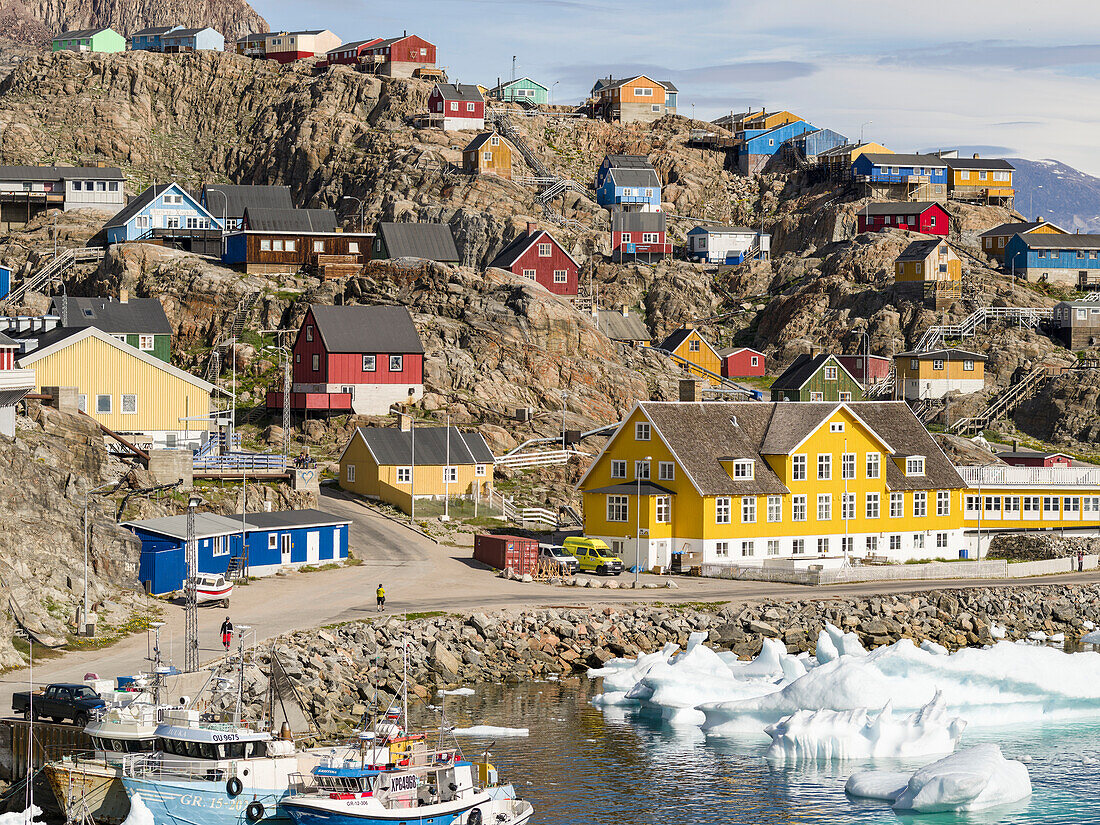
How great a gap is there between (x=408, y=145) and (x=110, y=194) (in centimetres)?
2539

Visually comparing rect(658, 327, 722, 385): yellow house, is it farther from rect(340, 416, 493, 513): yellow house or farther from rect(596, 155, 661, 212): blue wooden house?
rect(340, 416, 493, 513): yellow house

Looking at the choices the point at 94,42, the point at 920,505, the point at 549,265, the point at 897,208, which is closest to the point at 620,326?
the point at 549,265

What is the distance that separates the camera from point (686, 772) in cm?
4097

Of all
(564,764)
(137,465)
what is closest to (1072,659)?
(564,764)

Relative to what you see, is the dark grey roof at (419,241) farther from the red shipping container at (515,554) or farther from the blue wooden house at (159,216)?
the red shipping container at (515,554)

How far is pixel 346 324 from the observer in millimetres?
89938

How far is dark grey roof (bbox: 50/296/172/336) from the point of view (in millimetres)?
88625

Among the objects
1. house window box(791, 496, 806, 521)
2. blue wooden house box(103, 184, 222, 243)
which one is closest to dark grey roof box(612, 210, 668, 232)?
blue wooden house box(103, 184, 222, 243)

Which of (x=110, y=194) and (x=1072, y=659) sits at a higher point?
(x=110, y=194)

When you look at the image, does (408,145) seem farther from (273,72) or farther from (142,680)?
(142,680)

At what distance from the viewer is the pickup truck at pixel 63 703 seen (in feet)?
122

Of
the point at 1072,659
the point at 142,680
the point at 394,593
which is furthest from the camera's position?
the point at 394,593

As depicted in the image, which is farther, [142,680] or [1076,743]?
[1076,743]

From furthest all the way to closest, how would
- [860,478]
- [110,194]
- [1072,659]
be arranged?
[110,194]
[860,478]
[1072,659]
